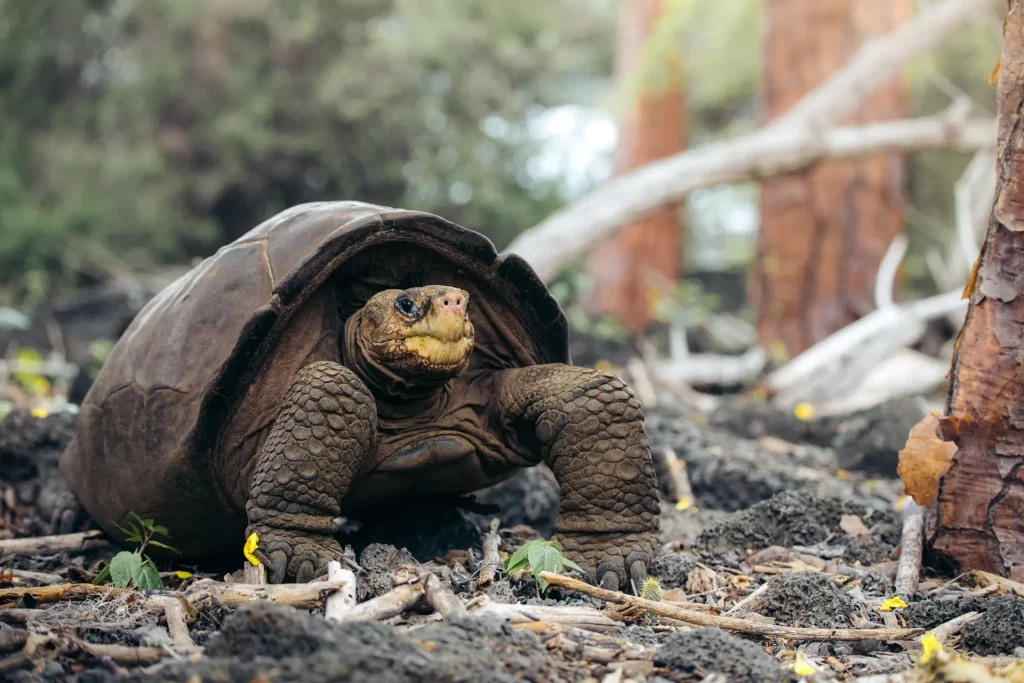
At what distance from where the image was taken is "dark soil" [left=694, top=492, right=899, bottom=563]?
3371 mm

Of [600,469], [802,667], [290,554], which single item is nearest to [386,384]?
[290,554]

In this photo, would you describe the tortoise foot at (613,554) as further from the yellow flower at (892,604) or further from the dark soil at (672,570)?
the yellow flower at (892,604)

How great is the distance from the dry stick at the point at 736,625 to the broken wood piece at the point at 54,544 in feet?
6.21

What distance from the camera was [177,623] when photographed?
7.41 ft

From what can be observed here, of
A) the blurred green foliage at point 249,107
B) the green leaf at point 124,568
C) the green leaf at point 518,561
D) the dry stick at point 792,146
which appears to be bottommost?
the green leaf at point 124,568

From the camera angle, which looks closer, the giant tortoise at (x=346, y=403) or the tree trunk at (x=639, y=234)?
the giant tortoise at (x=346, y=403)

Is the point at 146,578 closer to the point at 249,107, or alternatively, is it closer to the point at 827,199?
the point at 827,199

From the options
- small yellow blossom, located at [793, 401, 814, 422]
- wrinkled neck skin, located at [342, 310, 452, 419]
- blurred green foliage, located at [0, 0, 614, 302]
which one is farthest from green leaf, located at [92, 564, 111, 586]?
blurred green foliage, located at [0, 0, 614, 302]

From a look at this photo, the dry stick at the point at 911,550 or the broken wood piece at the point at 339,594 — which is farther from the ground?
the dry stick at the point at 911,550

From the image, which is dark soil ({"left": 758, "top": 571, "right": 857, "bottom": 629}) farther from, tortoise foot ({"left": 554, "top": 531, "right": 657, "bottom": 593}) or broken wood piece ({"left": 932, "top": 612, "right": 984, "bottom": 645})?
tortoise foot ({"left": 554, "top": 531, "right": 657, "bottom": 593})

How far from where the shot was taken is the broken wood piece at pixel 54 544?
3314mm

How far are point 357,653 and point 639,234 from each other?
35.3 ft

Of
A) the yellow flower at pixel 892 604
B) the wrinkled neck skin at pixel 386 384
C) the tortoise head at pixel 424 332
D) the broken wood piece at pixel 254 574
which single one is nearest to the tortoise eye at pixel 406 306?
the tortoise head at pixel 424 332

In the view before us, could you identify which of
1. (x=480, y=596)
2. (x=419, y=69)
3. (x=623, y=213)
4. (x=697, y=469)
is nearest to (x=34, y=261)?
(x=419, y=69)
